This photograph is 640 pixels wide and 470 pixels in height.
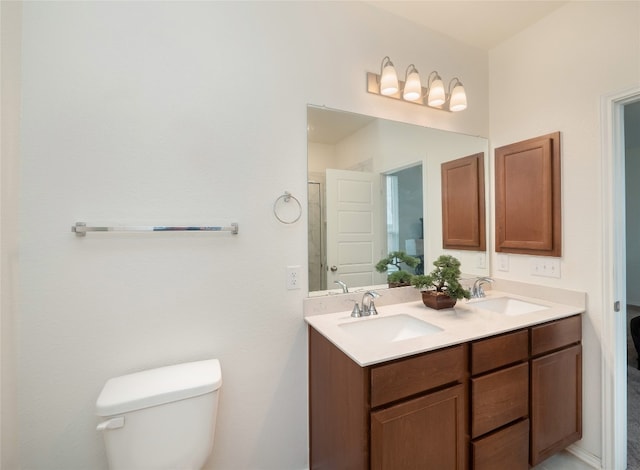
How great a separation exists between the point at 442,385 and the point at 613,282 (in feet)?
3.90

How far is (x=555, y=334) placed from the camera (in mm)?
1508

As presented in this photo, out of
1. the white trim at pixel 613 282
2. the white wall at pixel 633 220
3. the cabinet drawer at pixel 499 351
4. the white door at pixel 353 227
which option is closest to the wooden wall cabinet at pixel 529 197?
the white trim at pixel 613 282

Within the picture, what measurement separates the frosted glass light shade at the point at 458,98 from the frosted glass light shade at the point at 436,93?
0.10 metres

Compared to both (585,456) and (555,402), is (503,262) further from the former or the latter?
(585,456)

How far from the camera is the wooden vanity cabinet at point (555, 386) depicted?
1.42 m

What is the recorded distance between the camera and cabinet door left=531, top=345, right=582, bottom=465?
1422mm

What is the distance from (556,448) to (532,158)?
166cm

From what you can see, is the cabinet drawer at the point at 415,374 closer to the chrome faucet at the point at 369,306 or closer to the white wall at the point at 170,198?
the chrome faucet at the point at 369,306

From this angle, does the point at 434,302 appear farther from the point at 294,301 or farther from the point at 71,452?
the point at 71,452

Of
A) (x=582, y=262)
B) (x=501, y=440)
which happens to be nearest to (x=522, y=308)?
(x=582, y=262)

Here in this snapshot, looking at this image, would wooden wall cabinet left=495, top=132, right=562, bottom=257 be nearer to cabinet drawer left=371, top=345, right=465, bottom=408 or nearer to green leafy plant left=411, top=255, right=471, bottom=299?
green leafy plant left=411, top=255, right=471, bottom=299

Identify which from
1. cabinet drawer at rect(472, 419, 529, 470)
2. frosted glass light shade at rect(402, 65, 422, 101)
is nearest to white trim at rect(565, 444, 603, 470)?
cabinet drawer at rect(472, 419, 529, 470)

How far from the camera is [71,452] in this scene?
1123mm

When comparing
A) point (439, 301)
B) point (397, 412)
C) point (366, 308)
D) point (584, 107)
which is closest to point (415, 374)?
point (397, 412)
